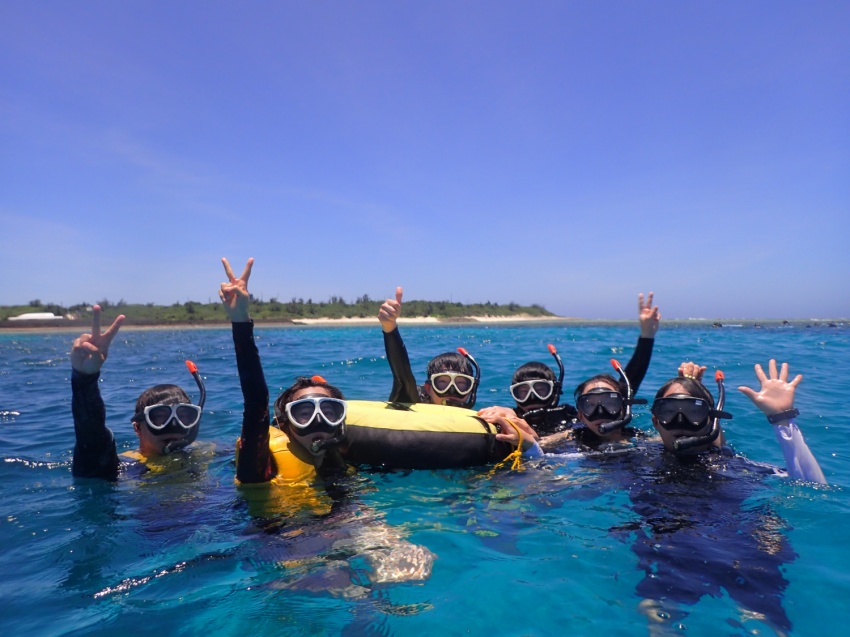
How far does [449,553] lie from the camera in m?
3.23

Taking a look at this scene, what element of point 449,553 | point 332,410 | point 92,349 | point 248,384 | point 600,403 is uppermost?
point 92,349

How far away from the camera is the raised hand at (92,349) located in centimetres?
332

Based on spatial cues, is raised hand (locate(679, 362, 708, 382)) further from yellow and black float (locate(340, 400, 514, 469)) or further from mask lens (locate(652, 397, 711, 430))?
yellow and black float (locate(340, 400, 514, 469))

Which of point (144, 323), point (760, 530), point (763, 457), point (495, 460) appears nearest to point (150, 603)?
point (495, 460)

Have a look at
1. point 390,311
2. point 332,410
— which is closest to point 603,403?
point 390,311

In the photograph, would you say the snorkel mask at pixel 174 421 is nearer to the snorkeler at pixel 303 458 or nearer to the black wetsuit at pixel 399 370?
the snorkeler at pixel 303 458

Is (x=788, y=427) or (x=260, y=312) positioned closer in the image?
(x=788, y=427)

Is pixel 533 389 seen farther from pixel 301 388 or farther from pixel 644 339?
pixel 301 388

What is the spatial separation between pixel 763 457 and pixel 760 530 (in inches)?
115

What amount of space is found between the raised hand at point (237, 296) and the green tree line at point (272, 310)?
43239 millimetres

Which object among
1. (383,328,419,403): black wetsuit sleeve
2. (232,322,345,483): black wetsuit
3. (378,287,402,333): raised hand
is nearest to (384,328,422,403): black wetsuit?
(383,328,419,403): black wetsuit sleeve

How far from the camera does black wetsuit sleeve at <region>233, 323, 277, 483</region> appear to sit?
3129mm

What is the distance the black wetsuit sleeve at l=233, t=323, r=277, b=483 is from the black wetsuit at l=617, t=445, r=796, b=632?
2270mm

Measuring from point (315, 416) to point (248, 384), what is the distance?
0.63 m
